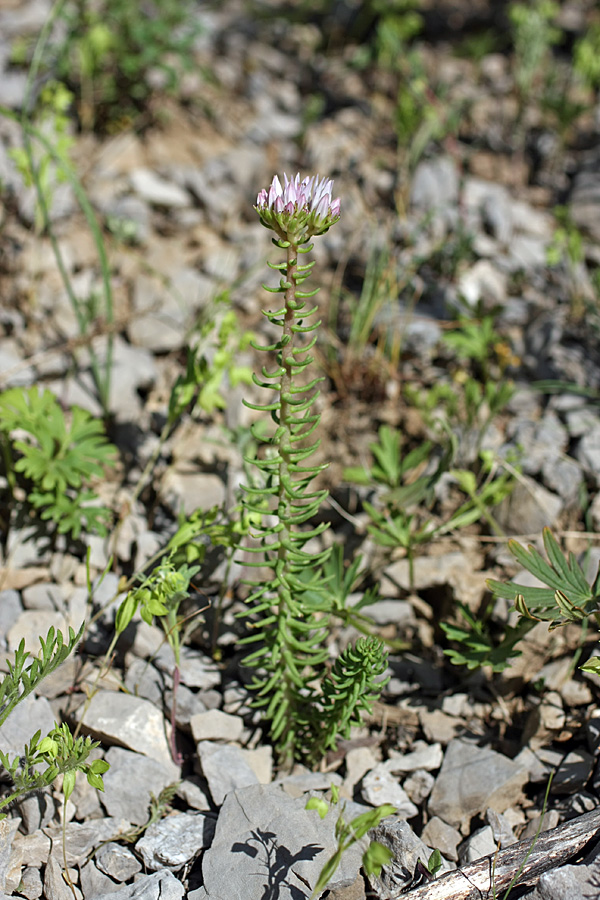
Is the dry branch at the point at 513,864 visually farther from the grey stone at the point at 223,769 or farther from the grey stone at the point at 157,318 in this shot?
the grey stone at the point at 157,318

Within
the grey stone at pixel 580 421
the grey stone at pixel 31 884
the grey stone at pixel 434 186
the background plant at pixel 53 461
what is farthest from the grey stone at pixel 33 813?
the grey stone at pixel 434 186

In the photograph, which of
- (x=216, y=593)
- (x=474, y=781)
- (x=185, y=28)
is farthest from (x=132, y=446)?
(x=185, y=28)

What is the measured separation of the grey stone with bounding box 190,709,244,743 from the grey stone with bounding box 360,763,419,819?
45 centimetres

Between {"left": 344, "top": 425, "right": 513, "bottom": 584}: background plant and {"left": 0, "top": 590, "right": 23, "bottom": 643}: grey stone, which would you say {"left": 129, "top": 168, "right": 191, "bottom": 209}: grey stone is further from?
{"left": 0, "top": 590, "right": 23, "bottom": 643}: grey stone

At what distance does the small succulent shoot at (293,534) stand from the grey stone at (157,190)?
105 inches

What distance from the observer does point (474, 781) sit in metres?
2.36

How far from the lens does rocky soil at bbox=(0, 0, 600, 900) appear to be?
7.37 ft

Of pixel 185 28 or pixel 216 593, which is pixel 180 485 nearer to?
pixel 216 593

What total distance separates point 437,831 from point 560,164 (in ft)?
13.9

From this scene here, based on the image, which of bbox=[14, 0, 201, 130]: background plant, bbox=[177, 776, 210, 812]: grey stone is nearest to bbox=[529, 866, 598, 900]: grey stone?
bbox=[177, 776, 210, 812]: grey stone

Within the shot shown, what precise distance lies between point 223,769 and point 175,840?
24 cm

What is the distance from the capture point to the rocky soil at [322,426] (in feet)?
7.37

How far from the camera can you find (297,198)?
1.80 m

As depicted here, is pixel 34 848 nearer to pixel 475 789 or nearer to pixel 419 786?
pixel 419 786
